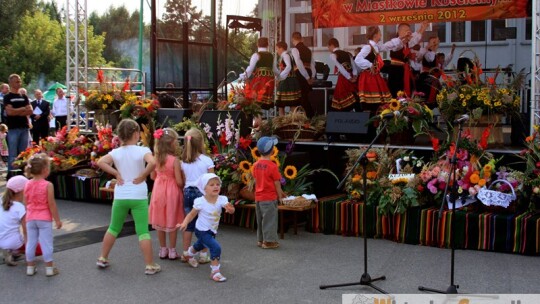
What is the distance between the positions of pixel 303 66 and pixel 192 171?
213 inches

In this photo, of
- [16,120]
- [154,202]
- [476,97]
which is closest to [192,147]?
[154,202]

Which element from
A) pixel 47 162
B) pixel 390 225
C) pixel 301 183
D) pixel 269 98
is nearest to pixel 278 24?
pixel 269 98

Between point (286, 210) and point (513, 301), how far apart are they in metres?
3.37

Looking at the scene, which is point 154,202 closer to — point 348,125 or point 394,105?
point 394,105

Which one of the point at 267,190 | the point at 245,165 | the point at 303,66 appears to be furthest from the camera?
the point at 303,66

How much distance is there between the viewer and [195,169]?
7.32 meters

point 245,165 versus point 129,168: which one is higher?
point 129,168

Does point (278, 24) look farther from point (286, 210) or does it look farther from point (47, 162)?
point (47, 162)

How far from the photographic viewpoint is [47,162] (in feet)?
22.9

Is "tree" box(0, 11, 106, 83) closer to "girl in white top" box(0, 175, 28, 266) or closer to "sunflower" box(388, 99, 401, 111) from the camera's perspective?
"sunflower" box(388, 99, 401, 111)

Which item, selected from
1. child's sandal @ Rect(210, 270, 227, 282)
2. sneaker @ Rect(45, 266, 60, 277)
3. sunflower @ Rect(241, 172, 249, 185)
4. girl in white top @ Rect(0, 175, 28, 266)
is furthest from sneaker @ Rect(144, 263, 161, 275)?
sunflower @ Rect(241, 172, 249, 185)

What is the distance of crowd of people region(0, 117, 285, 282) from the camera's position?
6703 millimetres

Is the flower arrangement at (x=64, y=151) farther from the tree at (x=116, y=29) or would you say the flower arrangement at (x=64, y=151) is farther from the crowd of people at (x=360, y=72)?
the tree at (x=116, y=29)

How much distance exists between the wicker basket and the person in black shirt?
Result: 5615 millimetres
